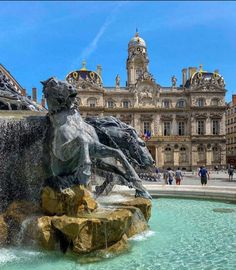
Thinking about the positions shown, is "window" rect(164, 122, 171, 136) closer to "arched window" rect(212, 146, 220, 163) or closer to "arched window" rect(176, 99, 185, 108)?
"arched window" rect(176, 99, 185, 108)

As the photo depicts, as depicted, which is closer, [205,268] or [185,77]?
[205,268]

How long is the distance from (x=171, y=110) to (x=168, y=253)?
55.5 meters

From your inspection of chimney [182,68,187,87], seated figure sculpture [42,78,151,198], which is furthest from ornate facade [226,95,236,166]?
seated figure sculpture [42,78,151,198]

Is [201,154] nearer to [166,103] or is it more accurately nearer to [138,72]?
[166,103]

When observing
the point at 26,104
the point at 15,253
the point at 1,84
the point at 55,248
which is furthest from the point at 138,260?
the point at 1,84

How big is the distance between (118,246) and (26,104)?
5309 millimetres

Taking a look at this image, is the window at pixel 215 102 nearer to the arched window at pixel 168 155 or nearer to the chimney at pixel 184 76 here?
the chimney at pixel 184 76

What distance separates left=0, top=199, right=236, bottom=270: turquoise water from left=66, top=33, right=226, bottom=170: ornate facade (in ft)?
166

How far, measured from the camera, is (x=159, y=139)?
59.8 m

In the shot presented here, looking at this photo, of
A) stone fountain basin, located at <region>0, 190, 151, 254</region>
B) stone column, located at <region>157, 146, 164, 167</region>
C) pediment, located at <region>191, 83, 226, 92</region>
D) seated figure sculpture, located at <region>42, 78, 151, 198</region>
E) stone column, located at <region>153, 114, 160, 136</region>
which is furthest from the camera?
stone column, located at <region>153, 114, 160, 136</region>

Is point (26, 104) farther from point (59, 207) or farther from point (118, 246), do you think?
point (118, 246)

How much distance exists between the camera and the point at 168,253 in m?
6.55

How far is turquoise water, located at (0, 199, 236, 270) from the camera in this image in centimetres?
590

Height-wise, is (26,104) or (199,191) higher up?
(26,104)
